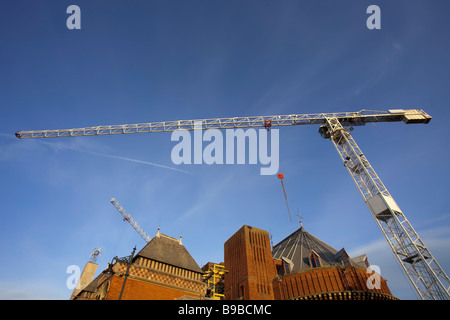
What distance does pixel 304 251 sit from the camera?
36906 mm

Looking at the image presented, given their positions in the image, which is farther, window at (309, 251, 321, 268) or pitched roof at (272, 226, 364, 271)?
pitched roof at (272, 226, 364, 271)

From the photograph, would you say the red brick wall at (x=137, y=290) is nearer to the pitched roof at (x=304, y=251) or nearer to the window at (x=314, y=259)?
the pitched roof at (x=304, y=251)

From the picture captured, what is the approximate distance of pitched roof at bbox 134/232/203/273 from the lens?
34.8 metres

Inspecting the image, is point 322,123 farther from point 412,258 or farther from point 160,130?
point 160,130

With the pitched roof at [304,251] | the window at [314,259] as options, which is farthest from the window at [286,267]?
the window at [314,259]

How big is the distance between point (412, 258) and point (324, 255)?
A: 13463 mm

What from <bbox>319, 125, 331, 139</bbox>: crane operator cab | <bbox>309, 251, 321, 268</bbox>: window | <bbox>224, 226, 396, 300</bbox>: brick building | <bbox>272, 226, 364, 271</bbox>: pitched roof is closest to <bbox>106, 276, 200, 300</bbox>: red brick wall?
<bbox>224, 226, 396, 300</bbox>: brick building

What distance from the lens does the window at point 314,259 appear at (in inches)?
1283

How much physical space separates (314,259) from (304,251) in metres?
3.39

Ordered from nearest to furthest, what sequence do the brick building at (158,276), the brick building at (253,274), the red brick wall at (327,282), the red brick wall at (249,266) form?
the red brick wall at (327,282), the brick building at (253,274), the brick building at (158,276), the red brick wall at (249,266)

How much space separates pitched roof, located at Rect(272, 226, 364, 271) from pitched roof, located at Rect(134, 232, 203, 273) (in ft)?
49.6

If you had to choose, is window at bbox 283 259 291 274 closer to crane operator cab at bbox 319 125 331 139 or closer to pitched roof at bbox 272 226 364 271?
pitched roof at bbox 272 226 364 271

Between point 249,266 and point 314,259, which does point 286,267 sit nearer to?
point 314,259
